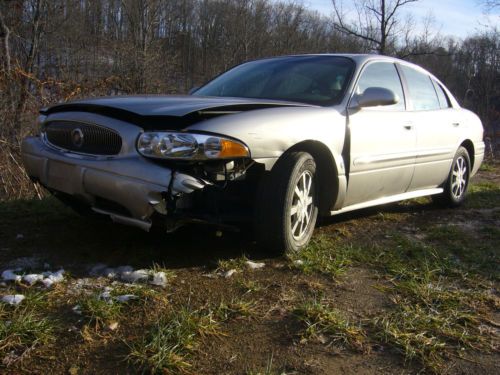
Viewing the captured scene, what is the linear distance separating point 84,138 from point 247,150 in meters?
1.04

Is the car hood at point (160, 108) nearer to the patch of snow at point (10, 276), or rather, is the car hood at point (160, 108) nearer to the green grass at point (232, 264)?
the green grass at point (232, 264)

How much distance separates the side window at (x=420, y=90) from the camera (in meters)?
4.73

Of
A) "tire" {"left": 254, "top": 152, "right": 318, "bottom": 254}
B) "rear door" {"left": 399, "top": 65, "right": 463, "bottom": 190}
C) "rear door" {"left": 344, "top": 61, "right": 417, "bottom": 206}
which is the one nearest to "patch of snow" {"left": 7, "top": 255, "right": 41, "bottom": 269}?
"tire" {"left": 254, "top": 152, "right": 318, "bottom": 254}

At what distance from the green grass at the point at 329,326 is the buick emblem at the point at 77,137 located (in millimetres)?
1688

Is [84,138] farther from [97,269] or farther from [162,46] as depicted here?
[162,46]

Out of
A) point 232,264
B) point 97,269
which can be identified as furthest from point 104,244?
point 232,264

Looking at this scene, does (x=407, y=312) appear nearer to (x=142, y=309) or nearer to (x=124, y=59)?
(x=142, y=309)

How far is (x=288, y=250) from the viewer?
3203mm

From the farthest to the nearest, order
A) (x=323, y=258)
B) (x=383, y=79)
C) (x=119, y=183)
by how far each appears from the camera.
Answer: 1. (x=383, y=79)
2. (x=323, y=258)
3. (x=119, y=183)

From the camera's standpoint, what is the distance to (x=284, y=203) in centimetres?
300

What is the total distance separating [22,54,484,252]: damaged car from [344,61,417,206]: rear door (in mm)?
13

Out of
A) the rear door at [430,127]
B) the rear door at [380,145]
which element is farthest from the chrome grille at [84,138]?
the rear door at [430,127]

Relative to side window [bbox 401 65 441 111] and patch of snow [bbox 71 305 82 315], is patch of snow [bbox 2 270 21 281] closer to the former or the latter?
patch of snow [bbox 71 305 82 315]

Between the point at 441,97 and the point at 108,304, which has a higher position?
the point at 441,97
